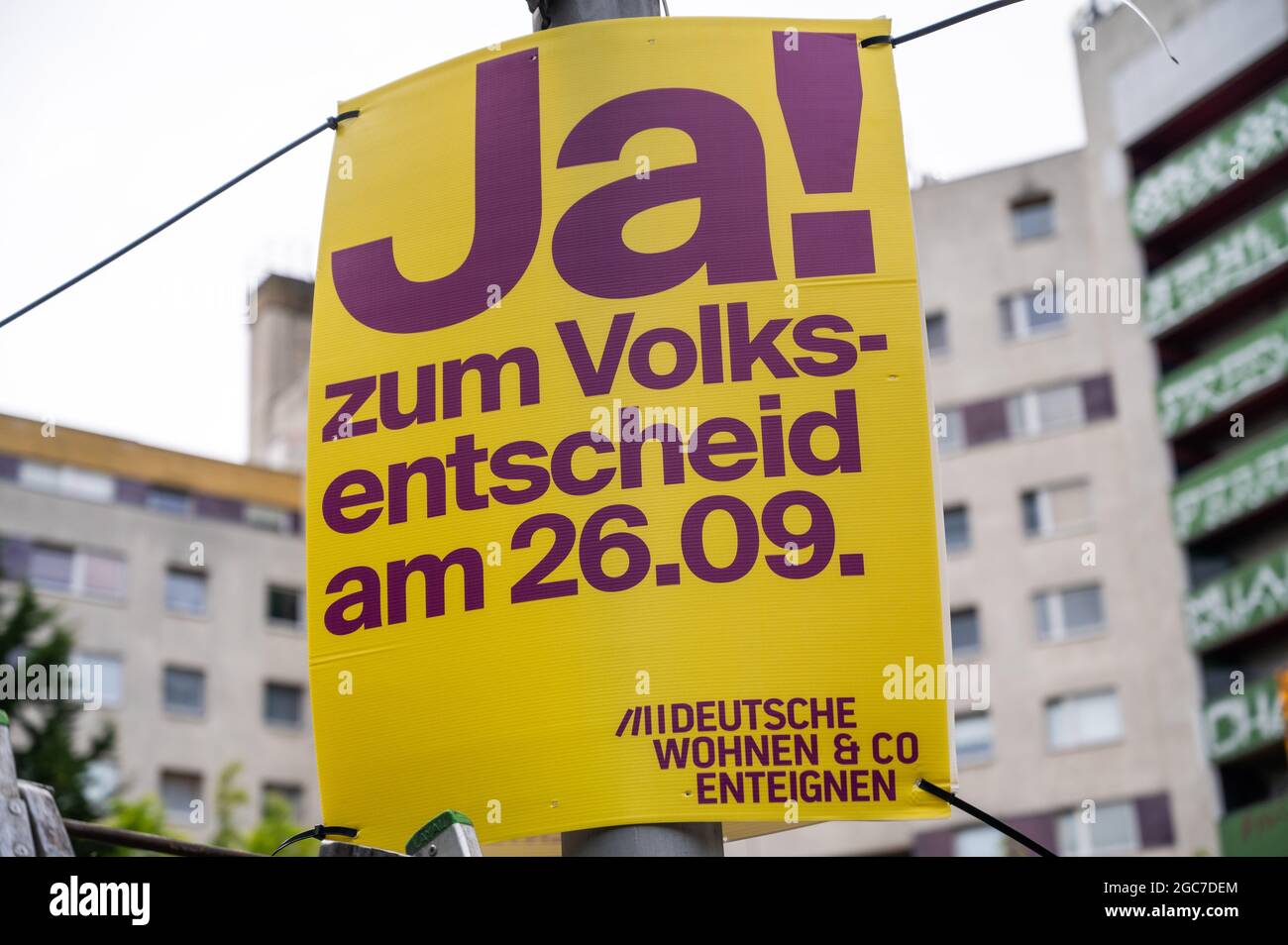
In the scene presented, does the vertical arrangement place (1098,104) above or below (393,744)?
above

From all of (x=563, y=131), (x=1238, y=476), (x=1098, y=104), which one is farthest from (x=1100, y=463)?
(x=563, y=131)

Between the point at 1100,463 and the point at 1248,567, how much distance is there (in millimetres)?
6002

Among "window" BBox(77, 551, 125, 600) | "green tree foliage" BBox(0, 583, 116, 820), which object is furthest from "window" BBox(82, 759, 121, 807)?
"window" BBox(77, 551, 125, 600)

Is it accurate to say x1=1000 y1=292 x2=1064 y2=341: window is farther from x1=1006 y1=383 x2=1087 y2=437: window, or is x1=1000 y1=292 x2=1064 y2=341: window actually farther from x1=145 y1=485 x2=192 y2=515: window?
x1=145 y1=485 x2=192 y2=515: window

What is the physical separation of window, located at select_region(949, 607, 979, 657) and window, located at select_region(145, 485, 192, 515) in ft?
69.4

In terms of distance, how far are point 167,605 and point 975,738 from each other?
67.2 feet

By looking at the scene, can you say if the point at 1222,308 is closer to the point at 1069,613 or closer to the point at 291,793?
the point at 1069,613

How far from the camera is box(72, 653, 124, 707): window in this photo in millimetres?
49438

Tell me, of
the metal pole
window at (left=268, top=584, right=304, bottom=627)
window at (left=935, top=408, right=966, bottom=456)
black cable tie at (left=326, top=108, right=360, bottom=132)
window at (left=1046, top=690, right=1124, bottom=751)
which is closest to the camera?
the metal pole

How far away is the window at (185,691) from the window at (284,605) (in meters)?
2.88

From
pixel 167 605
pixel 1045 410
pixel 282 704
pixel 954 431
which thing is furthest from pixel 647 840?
pixel 282 704
